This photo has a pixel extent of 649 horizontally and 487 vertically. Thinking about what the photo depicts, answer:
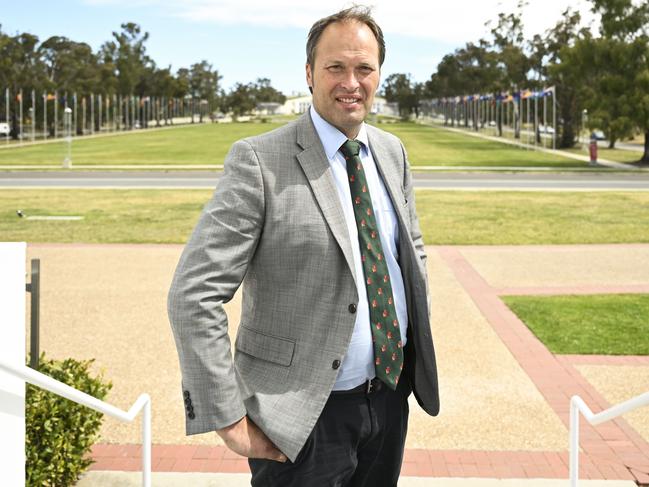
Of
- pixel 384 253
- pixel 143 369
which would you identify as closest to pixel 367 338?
pixel 384 253

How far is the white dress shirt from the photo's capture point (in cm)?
254

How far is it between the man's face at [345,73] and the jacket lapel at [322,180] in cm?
8

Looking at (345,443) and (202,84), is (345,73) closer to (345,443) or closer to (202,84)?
(345,443)

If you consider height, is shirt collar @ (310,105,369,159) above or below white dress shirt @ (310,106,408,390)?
above

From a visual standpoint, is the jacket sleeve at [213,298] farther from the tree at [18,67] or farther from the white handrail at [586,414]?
the tree at [18,67]

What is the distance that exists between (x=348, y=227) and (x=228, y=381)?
1.89 ft

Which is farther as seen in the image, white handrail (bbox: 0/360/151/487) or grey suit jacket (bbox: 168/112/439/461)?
white handrail (bbox: 0/360/151/487)

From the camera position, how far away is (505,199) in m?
21.3

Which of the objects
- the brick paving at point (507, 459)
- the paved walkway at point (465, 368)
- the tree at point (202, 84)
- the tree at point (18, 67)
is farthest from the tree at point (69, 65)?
the brick paving at point (507, 459)

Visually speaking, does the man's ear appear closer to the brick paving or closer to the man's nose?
the man's nose

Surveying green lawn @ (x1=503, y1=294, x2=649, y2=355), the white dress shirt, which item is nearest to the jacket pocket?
the white dress shirt

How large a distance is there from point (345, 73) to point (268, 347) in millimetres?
829

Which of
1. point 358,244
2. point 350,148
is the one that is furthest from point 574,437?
point 350,148

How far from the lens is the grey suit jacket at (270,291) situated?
2303mm
